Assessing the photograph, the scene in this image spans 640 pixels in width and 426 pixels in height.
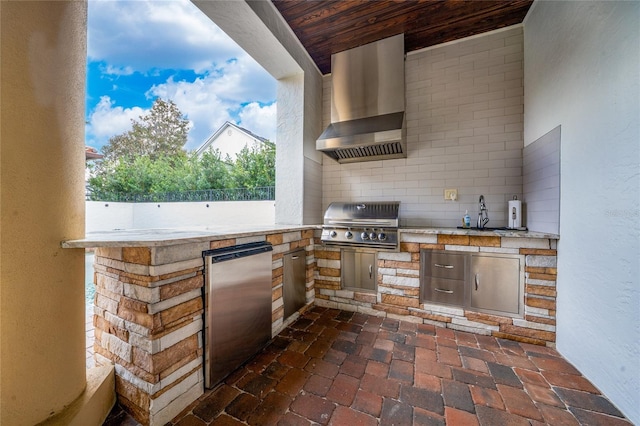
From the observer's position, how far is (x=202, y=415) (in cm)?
122

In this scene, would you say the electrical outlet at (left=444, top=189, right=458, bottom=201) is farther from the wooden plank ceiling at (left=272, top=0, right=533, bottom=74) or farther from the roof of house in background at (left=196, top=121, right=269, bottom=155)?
the roof of house in background at (left=196, top=121, right=269, bottom=155)

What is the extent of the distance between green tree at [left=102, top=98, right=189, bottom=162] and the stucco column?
790cm

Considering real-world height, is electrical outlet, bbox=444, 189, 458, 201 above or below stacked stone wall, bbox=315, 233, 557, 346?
above

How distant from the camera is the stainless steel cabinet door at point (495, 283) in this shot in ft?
6.65

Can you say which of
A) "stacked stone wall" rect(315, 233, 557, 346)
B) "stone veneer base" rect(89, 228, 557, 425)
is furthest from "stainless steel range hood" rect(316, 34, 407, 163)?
"stone veneer base" rect(89, 228, 557, 425)

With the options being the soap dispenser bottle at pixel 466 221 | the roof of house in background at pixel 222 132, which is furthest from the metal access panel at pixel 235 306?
the roof of house in background at pixel 222 132

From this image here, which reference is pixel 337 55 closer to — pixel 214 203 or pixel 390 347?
pixel 390 347

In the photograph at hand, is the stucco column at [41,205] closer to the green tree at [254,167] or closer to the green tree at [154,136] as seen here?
the green tree at [254,167]

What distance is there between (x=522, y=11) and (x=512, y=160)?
150 cm

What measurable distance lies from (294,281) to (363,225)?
0.99 metres

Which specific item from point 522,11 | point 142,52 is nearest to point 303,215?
point 522,11

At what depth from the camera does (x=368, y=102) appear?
2.74 meters

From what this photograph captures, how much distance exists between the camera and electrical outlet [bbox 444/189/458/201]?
106 inches

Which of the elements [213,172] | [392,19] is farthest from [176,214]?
[392,19]
